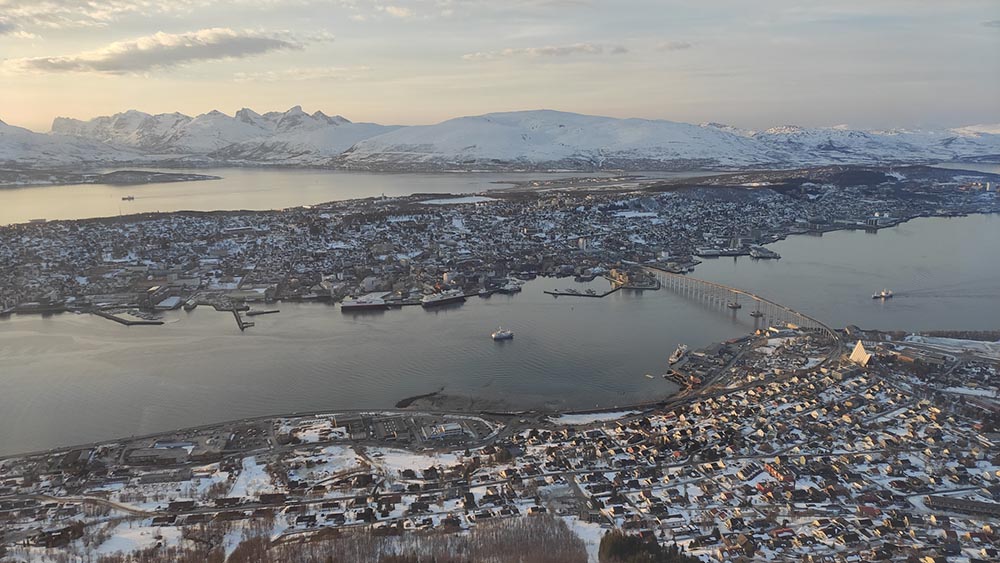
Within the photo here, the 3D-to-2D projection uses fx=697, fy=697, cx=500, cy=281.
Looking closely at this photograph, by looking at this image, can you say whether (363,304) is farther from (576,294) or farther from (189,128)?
(189,128)

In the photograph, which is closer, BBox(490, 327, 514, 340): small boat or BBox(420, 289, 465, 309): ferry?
BBox(490, 327, 514, 340): small boat

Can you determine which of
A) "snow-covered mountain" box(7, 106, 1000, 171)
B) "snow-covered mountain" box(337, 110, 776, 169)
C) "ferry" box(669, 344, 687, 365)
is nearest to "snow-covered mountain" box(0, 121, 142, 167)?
"snow-covered mountain" box(7, 106, 1000, 171)

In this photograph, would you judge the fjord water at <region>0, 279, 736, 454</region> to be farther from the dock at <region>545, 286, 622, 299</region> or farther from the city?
the city

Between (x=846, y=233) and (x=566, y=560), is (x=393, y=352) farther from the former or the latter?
(x=846, y=233)

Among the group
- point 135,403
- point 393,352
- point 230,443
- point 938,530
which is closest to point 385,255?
point 393,352

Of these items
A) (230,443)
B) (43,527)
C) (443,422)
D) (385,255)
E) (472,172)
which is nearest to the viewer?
(43,527)

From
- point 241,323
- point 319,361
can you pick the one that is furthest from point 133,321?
point 319,361
